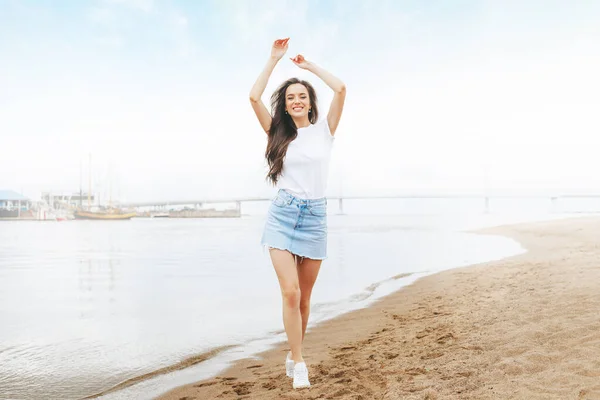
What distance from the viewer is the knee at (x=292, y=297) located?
2709 mm

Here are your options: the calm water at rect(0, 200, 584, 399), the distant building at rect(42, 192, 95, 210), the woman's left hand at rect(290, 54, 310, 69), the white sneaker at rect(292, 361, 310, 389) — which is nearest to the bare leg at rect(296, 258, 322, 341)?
the white sneaker at rect(292, 361, 310, 389)

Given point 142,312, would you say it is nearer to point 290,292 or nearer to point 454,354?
point 290,292

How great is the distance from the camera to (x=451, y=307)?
491 centimetres

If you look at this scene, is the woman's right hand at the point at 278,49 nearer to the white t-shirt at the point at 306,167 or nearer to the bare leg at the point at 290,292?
the white t-shirt at the point at 306,167

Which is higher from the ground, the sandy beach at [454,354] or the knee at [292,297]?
the knee at [292,297]

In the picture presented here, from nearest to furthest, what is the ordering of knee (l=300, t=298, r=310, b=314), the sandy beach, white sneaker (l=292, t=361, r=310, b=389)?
the sandy beach < white sneaker (l=292, t=361, r=310, b=389) < knee (l=300, t=298, r=310, b=314)

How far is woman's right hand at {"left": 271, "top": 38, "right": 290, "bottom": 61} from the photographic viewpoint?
292cm

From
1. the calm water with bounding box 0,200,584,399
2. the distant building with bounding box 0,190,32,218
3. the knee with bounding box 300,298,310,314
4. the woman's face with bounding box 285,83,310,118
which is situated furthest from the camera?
the distant building with bounding box 0,190,32,218

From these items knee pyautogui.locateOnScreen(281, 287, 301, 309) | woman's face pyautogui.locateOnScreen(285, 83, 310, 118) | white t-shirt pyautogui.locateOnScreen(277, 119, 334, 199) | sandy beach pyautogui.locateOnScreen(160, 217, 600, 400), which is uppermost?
woman's face pyautogui.locateOnScreen(285, 83, 310, 118)

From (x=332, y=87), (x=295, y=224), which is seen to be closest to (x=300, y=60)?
(x=332, y=87)

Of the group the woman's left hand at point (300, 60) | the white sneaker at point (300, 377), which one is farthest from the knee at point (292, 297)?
the woman's left hand at point (300, 60)

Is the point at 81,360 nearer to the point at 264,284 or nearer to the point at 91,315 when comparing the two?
the point at 91,315

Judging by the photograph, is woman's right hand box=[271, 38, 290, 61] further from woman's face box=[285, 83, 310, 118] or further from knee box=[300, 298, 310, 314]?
knee box=[300, 298, 310, 314]

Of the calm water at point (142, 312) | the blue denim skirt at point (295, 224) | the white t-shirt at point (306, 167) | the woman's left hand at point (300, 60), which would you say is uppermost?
the woman's left hand at point (300, 60)
